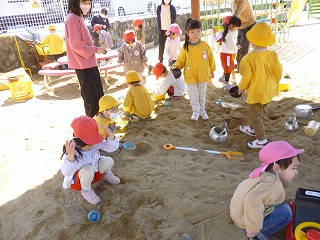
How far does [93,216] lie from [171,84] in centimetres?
301

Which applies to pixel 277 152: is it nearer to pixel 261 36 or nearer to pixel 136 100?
pixel 261 36

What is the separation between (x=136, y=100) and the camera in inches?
164

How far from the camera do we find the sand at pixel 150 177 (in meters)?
2.25

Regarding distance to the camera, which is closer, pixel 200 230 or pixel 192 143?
pixel 200 230

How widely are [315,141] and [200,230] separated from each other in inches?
76.0

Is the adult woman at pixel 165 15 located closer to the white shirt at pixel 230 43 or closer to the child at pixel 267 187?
the white shirt at pixel 230 43

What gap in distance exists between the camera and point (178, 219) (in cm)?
227

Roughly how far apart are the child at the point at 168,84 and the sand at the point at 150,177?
7.0 inches

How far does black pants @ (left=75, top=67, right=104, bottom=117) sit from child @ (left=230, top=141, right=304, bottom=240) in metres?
2.41

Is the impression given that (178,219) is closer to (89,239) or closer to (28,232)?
(89,239)

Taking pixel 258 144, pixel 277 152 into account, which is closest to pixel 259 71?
pixel 258 144

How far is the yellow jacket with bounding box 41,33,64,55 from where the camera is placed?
25.0 feet

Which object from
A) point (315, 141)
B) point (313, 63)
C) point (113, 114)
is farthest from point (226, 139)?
point (313, 63)

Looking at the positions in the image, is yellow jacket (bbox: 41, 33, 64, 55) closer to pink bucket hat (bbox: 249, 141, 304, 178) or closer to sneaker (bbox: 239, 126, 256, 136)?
sneaker (bbox: 239, 126, 256, 136)
